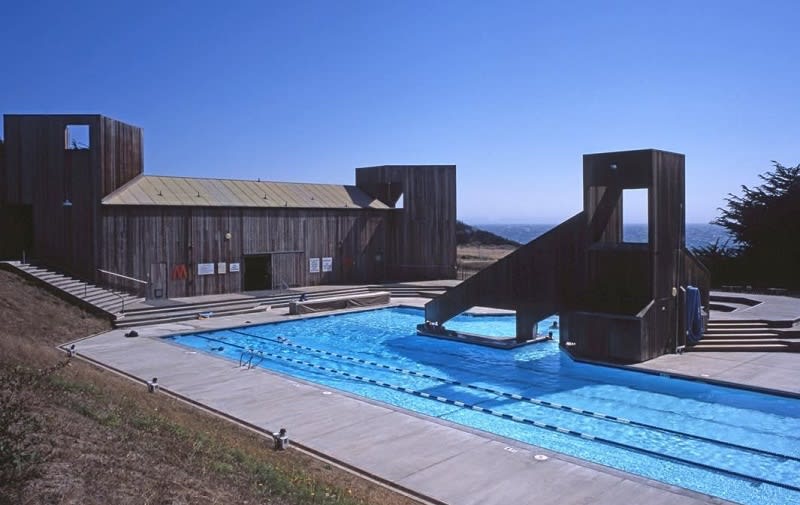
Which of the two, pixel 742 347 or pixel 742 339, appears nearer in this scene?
pixel 742 347

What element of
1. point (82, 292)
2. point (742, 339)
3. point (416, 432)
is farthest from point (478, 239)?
point (416, 432)

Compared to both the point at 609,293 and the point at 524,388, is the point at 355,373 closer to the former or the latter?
the point at 524,388

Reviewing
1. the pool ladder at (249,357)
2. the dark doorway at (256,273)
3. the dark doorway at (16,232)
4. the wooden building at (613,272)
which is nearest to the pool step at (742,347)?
the wooden building at (613,272)

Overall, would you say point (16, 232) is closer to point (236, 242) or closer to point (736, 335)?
point (236, 242)

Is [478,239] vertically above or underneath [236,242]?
above

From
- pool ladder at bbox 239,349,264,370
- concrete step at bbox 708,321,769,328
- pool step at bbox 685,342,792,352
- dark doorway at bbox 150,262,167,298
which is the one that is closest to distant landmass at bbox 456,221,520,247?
dark doorway at bbox 150,262,167,298

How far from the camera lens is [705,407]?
1248 centimetres

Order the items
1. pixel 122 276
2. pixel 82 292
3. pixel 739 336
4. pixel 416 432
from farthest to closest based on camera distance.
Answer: pixel 122 276, pixel 82 292, pixel 739 336, pixel 416 432

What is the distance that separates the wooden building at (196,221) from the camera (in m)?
24.0

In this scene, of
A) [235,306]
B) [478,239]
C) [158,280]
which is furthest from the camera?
[478,239]

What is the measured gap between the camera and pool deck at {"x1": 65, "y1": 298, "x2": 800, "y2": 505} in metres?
8.08

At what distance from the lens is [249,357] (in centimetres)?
1772

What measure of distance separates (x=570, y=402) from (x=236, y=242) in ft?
60.7

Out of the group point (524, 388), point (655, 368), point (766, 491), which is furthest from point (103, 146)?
point (766, 491)
